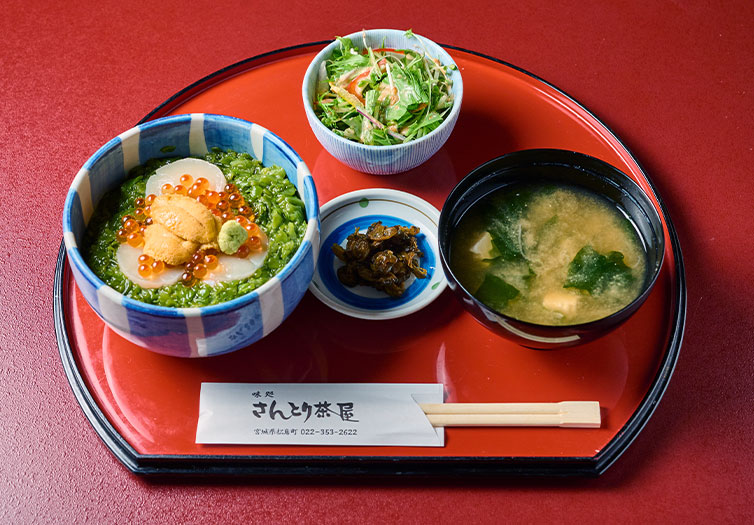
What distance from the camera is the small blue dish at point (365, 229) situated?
1.79m

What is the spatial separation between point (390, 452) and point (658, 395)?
0.64 m

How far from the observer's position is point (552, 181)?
1840mm

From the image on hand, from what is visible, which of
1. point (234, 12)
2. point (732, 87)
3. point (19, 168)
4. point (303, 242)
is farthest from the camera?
point (234, 12)

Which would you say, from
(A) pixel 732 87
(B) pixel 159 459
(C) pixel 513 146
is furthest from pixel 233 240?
(A) pixel 732 87

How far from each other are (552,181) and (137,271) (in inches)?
40.7

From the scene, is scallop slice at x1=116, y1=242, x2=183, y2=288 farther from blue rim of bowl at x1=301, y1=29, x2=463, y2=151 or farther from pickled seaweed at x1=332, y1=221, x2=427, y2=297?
blue rim of bowl at x1=301, y1=29, x2=463, y2=151

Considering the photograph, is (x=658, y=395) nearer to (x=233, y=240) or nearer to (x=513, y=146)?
(x=513, y=146)

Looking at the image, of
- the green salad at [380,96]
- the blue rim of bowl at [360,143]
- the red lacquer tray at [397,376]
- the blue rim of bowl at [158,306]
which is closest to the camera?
the blue rim of bowl at [158,306]

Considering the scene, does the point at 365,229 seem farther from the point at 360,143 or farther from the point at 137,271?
the point at 137,271

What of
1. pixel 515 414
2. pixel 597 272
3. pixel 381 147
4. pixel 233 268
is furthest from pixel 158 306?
pixel 597 272

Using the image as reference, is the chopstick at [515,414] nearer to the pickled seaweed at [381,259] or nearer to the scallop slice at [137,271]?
the pickled seaweed at [381,259]

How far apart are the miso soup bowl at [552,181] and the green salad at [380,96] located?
286mm

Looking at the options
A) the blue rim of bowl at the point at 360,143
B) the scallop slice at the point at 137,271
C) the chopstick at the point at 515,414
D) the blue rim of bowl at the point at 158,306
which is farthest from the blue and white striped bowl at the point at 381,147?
the chopstick at the point at 515,414

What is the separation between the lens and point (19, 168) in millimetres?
2205
